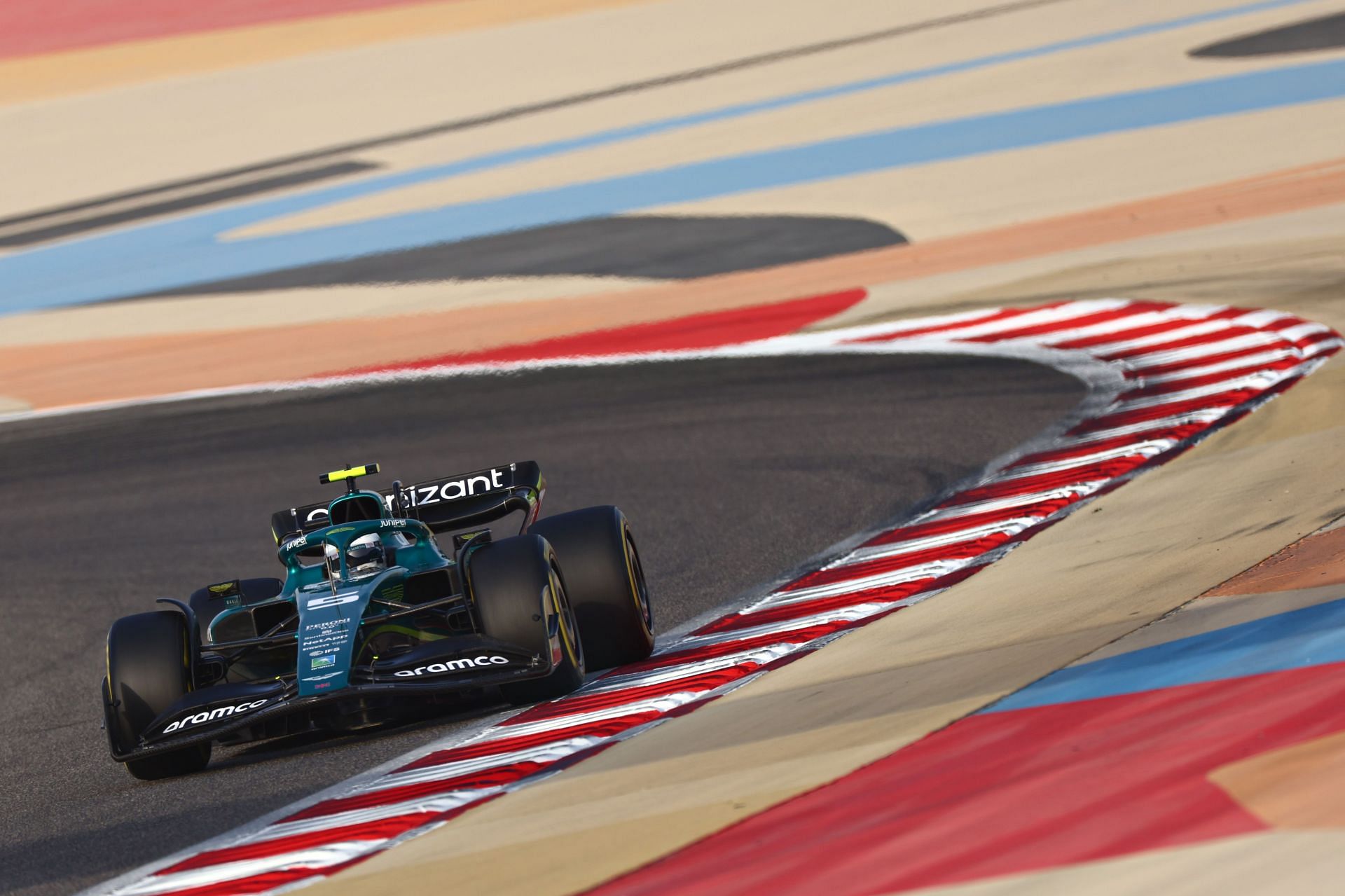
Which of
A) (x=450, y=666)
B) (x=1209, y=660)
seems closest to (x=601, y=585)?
(x=450, y=666)

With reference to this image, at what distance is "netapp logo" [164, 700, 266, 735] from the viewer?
7.16m

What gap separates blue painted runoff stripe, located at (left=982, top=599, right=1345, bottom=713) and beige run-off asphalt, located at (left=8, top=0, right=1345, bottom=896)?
0.21 meters

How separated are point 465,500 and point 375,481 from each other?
5.54m

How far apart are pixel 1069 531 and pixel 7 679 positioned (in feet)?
17.7

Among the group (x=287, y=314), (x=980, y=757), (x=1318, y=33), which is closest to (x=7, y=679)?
(x=980, y=757)

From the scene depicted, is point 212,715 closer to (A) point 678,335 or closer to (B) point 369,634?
(B) point 369,634

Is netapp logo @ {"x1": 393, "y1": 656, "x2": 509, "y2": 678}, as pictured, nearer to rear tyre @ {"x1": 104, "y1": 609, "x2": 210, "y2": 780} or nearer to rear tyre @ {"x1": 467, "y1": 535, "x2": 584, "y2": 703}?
rear tyre @ {"x1": 467, "y1": 535, "x2": 584, "y2": 703}

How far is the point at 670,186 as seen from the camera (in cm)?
2708

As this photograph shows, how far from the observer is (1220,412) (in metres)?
11.6

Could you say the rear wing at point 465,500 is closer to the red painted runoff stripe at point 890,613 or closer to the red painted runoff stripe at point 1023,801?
the red painted runoff stripe at point 890,613

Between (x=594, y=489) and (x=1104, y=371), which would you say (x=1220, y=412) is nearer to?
A: (x=1104, y=371)

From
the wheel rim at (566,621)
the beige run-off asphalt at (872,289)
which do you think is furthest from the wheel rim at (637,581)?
the beige run-off asphalt at (872,289)

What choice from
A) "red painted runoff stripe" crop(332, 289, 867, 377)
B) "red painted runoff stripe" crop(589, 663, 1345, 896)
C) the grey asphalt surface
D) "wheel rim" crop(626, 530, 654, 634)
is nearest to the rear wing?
"wheel rim" crop(626, 530, 654, 634)

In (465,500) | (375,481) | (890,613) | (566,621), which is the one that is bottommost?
(890,613)
